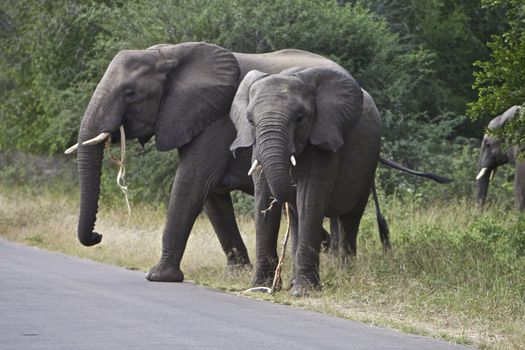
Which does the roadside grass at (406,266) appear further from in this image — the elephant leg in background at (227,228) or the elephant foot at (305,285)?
the elephant leg in background at (227,228)

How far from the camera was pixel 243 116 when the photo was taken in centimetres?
1412

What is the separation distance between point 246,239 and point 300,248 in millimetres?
6027

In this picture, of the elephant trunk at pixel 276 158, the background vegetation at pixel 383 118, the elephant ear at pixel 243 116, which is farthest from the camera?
the elephant ear at pixel 243 116

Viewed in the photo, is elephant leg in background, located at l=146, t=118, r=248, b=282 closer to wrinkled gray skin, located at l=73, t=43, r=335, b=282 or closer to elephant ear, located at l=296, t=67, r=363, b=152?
wrinkled gray skin, located at l=73, t=43, r=335, b=282

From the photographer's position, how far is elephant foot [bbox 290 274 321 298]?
1371 centimetres

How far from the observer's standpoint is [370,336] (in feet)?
33.9

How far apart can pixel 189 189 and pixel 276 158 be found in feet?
9.36

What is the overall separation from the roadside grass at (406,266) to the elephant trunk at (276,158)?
3.52ft

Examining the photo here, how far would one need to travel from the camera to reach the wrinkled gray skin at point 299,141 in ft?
43.4

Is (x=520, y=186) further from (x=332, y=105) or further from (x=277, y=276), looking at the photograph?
(x=277, y=276)

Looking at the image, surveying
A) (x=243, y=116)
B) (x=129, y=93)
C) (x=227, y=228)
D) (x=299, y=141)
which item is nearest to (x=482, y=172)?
(x=227, y=228)

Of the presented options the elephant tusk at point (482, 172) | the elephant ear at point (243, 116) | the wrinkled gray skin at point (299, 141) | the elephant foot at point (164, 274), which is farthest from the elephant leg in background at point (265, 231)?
the elephant tusk at point (482, 172)

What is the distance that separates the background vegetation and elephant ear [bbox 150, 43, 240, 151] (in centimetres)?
175

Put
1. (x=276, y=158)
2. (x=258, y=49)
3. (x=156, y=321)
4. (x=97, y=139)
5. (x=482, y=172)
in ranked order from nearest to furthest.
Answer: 1. (x=156, y=321)
2. (x=276, y=158)
3. (x=97, y=139)
4. (x=258, y=49)
5. (x=482, y=172)
